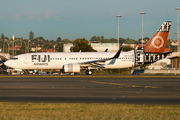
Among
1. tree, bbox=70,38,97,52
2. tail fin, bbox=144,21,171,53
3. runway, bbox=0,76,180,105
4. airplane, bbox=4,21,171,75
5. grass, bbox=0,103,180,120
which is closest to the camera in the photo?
grass, bbox=0,103,180,120

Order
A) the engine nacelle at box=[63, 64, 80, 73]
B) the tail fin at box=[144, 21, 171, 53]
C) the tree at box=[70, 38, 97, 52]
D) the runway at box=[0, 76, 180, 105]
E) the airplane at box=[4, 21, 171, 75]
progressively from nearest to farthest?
the runway at box=[0, 76, 180, 105], the engine nacelle at box=[63, 64, 80, 73], the airplane at box=[4, 21, 171, 75], the tail fin at box=[144, 21, 171, 53], the tree at box=[70, 38, 97, 52]

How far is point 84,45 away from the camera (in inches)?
4099

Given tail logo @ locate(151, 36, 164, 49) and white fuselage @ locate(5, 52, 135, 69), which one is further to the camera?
tail logo @ locate(151, 36, 164, 49)

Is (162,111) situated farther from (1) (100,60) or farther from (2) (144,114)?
(1) (100,60)

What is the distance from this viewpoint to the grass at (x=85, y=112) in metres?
9.27

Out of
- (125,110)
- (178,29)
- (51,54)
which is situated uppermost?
(178,29)

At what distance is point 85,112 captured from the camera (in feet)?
33.9

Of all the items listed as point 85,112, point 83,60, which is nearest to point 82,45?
point 83,60

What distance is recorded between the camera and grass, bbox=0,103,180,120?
9266 mm

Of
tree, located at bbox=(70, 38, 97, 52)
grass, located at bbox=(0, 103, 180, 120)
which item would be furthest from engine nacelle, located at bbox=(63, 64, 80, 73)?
tree, located at bbox=(70, 38, 97, 52)

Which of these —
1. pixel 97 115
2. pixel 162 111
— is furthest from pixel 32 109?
pixel 162 111

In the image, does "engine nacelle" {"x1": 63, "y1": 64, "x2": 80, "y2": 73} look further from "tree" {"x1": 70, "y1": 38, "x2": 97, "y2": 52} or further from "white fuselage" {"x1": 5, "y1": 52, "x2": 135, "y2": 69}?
"tree" {"x1": 70, "y1": 38, "x2": 97, "y2": 52}

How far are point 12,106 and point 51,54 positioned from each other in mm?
26611

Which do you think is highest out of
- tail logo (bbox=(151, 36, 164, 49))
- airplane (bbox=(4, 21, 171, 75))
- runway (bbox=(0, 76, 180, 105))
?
tail logo (bbox=(151, 36, 164, 49))
